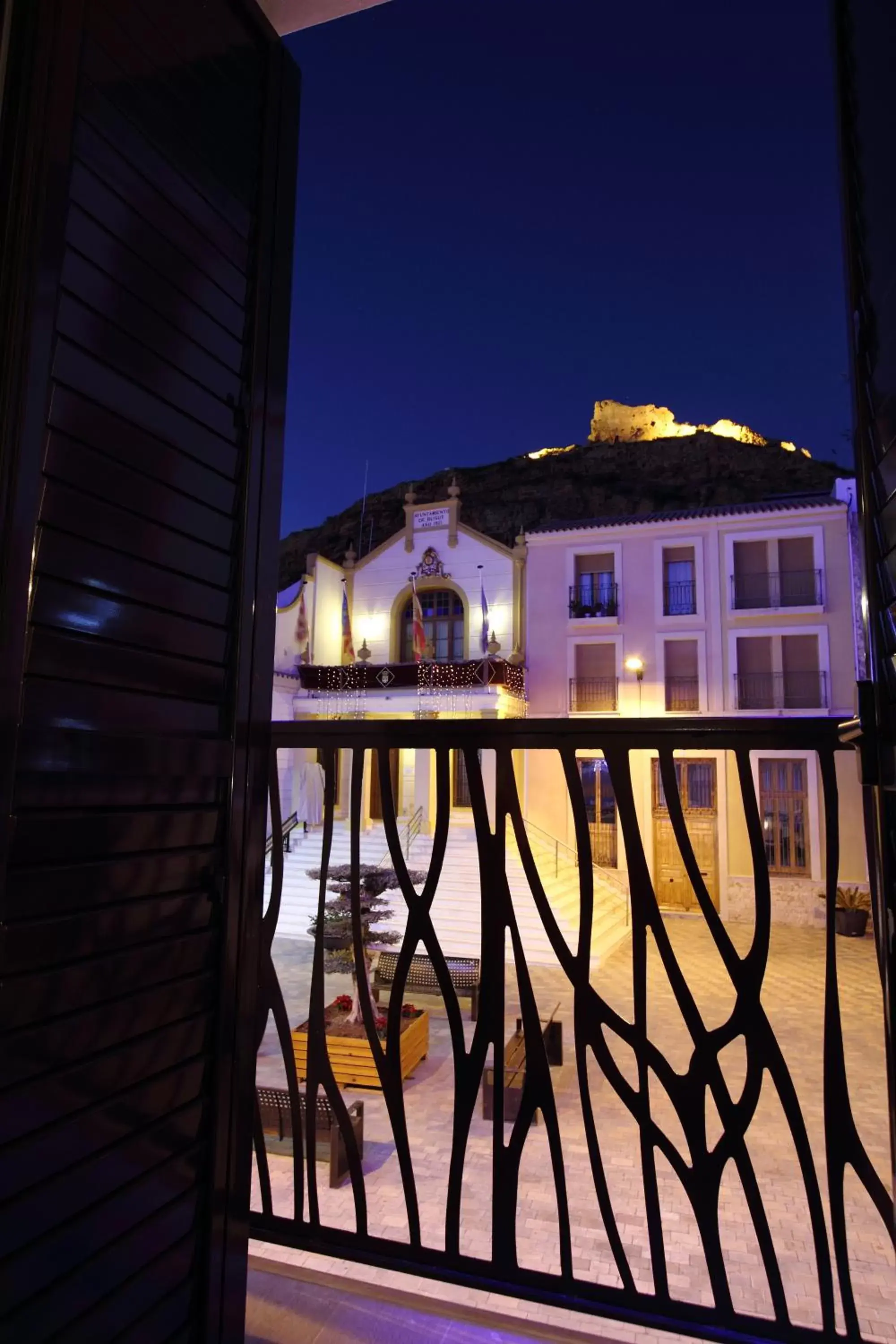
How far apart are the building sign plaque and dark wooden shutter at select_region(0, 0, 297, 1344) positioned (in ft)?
42.4

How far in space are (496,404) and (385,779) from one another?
41542 mm

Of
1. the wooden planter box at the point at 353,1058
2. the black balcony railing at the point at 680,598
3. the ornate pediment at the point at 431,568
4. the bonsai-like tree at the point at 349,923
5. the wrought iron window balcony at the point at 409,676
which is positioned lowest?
the wooden planter box at the point at 353,1058

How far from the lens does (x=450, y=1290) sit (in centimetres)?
287

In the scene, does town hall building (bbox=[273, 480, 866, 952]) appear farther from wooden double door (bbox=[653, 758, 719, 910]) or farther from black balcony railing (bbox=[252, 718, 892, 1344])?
black balcony railing (bbox=[252, 718, 892, 1344])

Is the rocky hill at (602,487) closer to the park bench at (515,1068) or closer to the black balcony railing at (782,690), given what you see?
the black balcony railing at (782,690)

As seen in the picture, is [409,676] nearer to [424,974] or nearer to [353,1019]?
[424,974]

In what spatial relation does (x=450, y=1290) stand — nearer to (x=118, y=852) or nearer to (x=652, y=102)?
(x=118, y=852)

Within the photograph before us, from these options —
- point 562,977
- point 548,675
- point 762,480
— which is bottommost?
point 562,977

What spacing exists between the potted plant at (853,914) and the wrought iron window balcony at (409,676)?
19.2ft

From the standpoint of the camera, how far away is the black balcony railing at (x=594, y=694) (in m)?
12.2

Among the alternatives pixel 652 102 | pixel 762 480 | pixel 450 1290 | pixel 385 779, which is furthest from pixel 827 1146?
pixel 652 102

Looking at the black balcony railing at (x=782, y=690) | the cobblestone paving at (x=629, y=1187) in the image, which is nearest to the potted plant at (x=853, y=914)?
the black balcony railing at (x=782, y=690)

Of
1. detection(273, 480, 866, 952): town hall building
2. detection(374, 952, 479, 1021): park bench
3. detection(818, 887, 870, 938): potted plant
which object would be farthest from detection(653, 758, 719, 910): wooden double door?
detection(374, 952, 479, 1021): park bench

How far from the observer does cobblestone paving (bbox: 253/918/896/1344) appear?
2961mm
